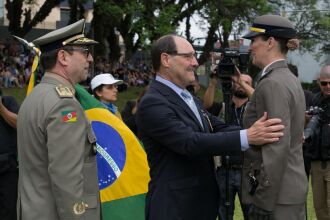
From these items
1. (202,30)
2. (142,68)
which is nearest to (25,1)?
(202,30)

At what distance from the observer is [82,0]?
710 inches

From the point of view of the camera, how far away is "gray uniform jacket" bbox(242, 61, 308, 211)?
317cm

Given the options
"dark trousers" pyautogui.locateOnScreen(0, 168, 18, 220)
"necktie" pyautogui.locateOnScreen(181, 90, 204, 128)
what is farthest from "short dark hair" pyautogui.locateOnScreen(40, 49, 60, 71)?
"dark trousers" pyautogui.locateOnScreen(0, 168, 18, 220)

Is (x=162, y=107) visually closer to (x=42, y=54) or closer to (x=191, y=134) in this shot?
(x=191, y=134)

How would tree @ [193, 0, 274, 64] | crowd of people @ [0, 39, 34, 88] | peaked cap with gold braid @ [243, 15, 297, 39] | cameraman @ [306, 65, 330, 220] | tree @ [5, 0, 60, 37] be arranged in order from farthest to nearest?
tree @ [5, 0, 60, 37] → crowd of people @ [0, 39, 34, 88] → tree @ [193, 0, 274, 64] → cameraman @ [306, 65, 330, 220] → peaked cap with gold braid @ [243, 15, 297, 39]

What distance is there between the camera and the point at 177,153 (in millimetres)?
3373

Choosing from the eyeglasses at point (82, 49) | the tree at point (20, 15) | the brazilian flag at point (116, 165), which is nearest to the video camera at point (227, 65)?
the brazilian flag at point (116, 165)

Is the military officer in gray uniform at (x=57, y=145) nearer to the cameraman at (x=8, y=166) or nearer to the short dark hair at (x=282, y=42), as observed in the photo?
the short dark hair at (x=282, y=42)

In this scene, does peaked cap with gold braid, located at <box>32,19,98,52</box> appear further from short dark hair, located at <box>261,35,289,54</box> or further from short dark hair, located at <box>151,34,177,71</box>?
short dark hair, located at <box>261,35,289,54</box>

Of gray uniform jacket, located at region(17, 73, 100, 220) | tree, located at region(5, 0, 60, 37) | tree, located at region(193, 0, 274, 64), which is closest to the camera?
gray uniform jacket, located at region(17, 73, 100, 220)

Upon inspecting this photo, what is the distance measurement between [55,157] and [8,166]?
2.10m

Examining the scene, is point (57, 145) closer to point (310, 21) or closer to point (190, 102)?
point (190, 102)

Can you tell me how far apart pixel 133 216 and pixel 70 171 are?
1480mm

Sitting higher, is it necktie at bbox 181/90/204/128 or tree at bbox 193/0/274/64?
necktie at bbox 181/90/204/128
